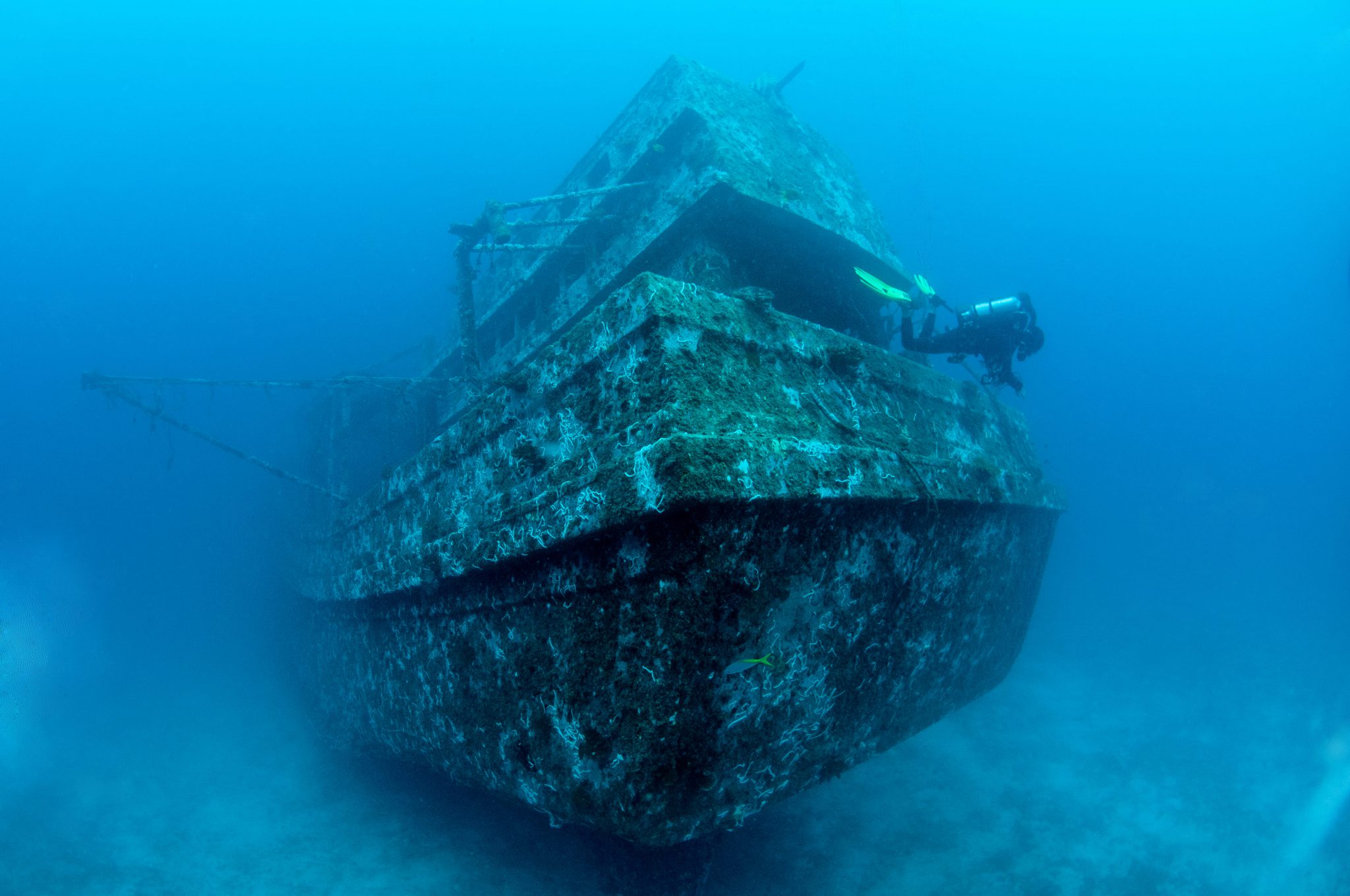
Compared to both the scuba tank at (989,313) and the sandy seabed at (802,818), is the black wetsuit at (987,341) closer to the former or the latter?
the scuba tank at (989,313)

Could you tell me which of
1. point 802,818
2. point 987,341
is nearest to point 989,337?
point 987,341

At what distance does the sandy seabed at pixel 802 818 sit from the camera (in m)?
5.70

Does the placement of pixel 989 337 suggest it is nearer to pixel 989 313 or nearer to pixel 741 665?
pixel 989 313

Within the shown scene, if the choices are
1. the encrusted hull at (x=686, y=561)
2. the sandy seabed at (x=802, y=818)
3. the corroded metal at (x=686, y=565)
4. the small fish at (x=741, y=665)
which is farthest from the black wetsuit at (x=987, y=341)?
the sandy seabed at (x=802, y=818)

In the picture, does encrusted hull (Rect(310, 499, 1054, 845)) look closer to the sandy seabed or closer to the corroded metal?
the corroded metal

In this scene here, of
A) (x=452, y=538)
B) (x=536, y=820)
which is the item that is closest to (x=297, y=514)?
(x=536, y=820)

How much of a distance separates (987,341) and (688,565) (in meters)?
5.09

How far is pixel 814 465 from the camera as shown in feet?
7.80

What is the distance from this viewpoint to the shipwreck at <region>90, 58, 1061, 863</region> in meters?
2.27

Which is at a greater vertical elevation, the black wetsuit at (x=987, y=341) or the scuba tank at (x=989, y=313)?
the scuba tank at (x=989, y=313)

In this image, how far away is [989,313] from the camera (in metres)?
5.89

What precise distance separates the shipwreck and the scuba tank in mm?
1162

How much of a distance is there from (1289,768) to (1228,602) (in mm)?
25043

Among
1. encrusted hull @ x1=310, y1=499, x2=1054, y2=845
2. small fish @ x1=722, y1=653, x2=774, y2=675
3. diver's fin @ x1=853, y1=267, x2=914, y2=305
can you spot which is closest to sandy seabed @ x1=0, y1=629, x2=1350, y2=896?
encrusted hull @ x1=310, y1=499, x2=1054, y2=845
